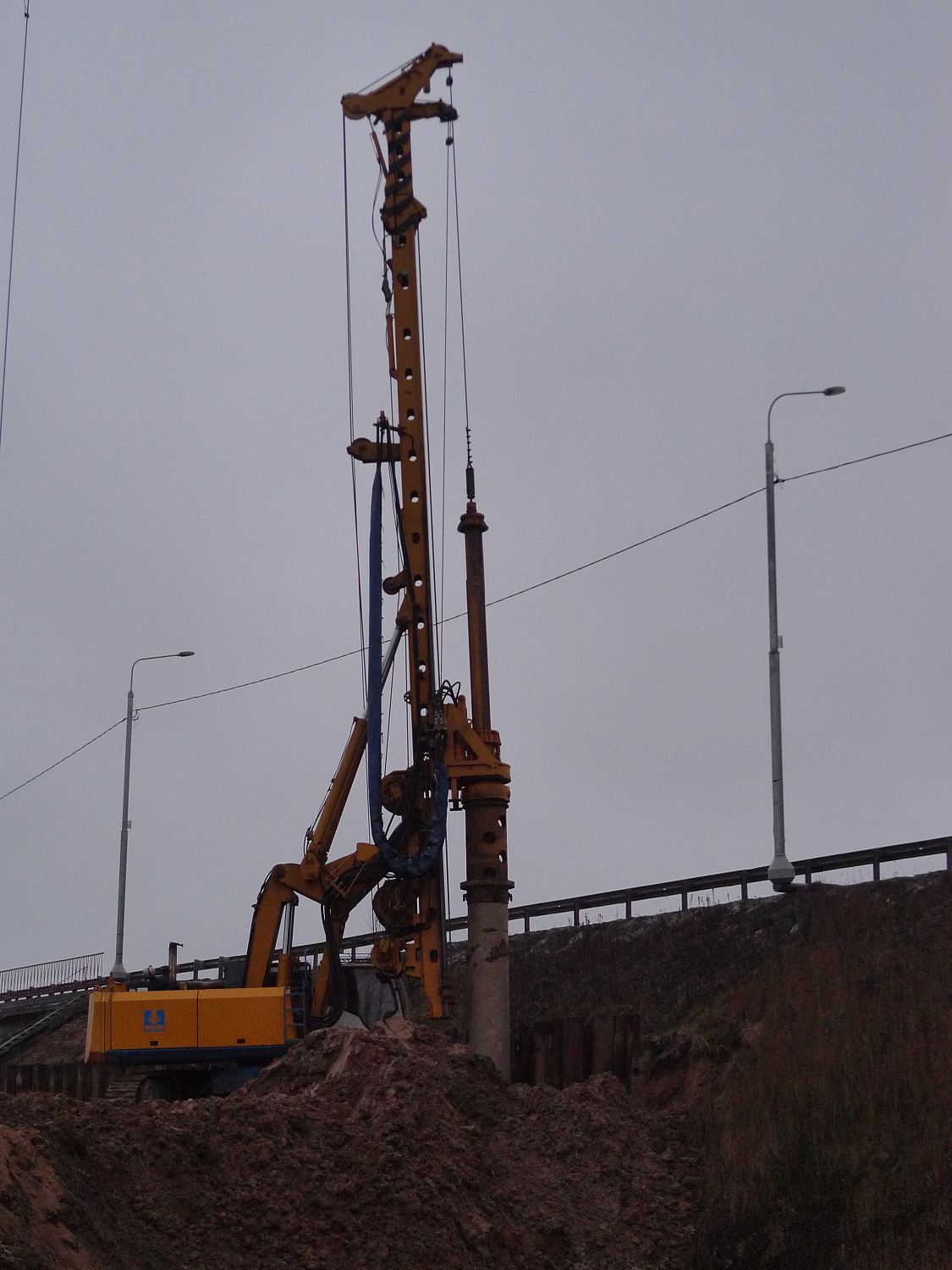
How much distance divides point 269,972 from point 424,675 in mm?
5393

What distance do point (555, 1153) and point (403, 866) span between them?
5.63 meters

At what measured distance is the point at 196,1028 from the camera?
2456 centimetres

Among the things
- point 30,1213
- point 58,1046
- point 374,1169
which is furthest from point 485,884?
point 58,1046

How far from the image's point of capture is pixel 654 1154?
68.2 feet

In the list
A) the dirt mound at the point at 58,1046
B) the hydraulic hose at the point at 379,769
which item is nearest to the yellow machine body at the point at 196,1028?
the hydraulic hose at the point at 379,769

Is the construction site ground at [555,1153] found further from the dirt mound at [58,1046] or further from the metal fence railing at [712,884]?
the dirt mound at [58,1046]

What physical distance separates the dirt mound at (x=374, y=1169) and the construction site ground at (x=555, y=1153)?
1.2 inches

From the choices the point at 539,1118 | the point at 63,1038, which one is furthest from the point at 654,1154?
the point at 63,1038

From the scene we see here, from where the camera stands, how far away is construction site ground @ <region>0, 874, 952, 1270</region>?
1633 cm

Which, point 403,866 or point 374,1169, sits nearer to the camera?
point 374,1169

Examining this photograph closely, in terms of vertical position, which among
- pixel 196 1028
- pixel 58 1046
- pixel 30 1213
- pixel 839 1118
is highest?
pixel 58 1046

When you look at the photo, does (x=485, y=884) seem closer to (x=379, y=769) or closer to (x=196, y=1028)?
(x=379, y=769)

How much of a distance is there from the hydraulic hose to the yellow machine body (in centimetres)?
270

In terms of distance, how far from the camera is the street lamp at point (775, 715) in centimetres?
2761
